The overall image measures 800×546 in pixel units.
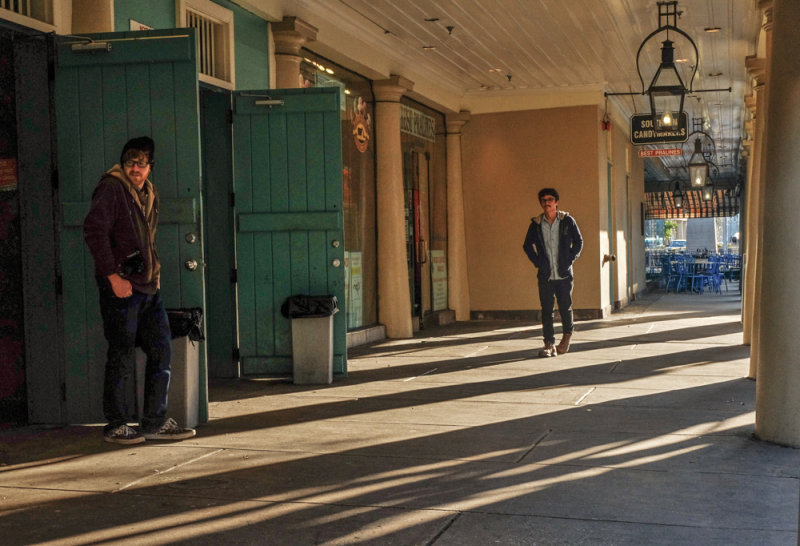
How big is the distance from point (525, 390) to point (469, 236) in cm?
883

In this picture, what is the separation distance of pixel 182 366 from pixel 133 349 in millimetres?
443

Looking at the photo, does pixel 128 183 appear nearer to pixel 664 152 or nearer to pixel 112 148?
pixel 112 148

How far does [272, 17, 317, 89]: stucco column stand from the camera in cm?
982

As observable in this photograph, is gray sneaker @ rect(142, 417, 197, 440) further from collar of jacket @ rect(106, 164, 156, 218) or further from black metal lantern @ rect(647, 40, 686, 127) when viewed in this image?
black metal lantern @ rect(647, 40, 686, 127)

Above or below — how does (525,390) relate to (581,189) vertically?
below

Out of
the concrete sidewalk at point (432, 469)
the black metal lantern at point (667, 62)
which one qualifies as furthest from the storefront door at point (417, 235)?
the concrete sidewalk at point (432, 469)

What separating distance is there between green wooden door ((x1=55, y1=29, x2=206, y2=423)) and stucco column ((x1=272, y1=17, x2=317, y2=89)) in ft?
11.0

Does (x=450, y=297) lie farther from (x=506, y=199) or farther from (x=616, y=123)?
(x=616, y=123)

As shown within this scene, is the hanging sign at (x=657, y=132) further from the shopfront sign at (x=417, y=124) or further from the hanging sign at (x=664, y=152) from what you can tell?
the shopfront sign at (x=417, y=124)

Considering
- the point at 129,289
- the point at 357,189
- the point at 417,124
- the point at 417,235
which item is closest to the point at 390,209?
the point at 357,189

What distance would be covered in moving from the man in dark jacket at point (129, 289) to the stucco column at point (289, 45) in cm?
409

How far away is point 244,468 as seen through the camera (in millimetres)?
5305

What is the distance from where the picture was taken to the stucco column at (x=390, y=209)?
13070 mm

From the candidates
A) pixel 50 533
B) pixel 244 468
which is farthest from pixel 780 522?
pixel 50 533
